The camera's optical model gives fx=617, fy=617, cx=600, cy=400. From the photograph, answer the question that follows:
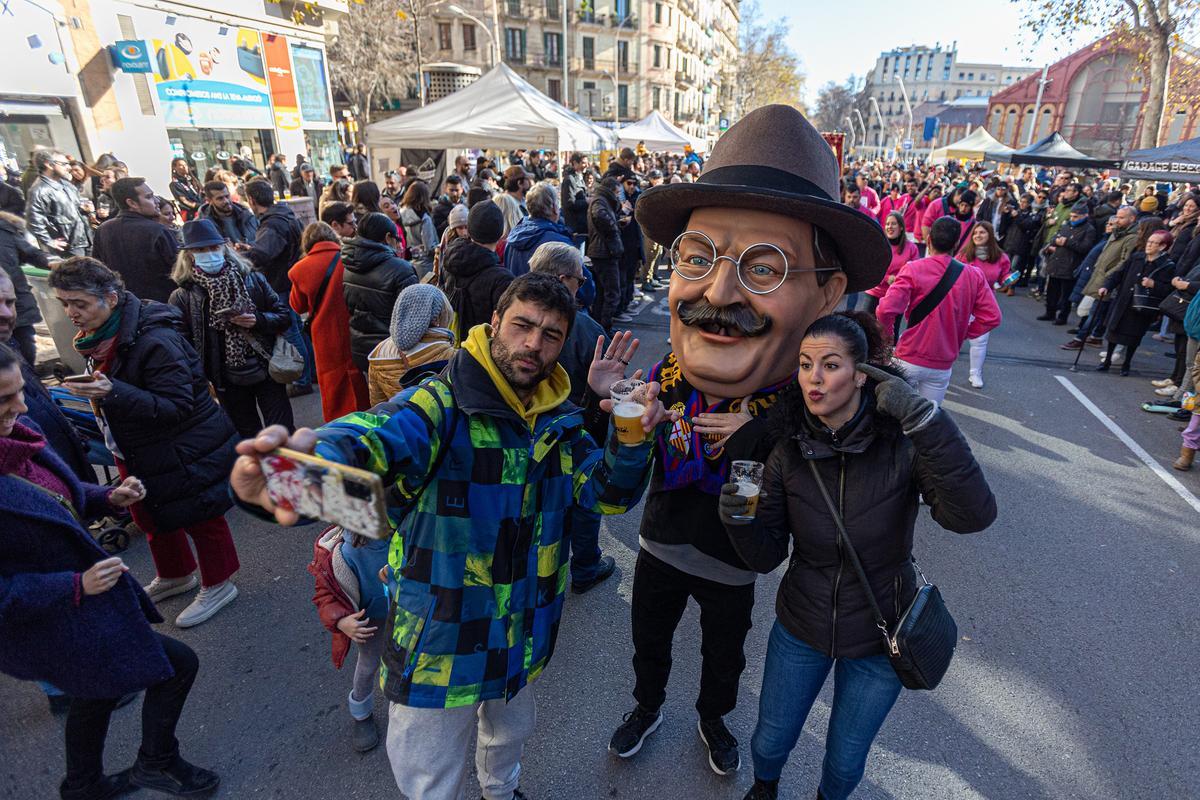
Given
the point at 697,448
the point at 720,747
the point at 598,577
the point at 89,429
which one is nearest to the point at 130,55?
the point at 89,429

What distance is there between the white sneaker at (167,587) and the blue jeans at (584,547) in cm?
220

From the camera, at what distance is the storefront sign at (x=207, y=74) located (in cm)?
1344

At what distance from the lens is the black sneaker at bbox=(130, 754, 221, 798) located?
230 centimetres

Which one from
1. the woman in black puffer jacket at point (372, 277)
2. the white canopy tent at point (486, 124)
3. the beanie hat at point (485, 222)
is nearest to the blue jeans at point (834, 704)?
the beanie hat at point (485, 222)

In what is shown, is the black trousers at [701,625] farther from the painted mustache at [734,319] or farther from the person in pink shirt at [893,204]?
the person in pink shirt at [893,204]

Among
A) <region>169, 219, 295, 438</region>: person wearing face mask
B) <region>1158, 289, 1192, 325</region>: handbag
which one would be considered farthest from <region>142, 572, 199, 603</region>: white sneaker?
<region>1158, 289, 1192, 325</region>: handbag

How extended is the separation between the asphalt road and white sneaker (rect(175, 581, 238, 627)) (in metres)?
0.05

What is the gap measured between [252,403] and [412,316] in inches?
87.1

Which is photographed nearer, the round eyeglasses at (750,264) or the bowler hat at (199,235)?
the round eyeglasses at (750,264)

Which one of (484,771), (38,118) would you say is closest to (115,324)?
(484,771)

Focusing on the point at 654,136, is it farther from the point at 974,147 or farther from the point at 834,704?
the point at 834,704

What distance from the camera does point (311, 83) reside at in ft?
60.2

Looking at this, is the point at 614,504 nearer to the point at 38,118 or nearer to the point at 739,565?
the point at 739,565

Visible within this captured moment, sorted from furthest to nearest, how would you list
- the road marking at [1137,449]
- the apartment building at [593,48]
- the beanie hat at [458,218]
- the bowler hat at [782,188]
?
1. the apartment building at [593,48]
2. the beanie hat at [458,218]
3. the road marking at [1137,449]
4. the bowler hat at [782,188]
